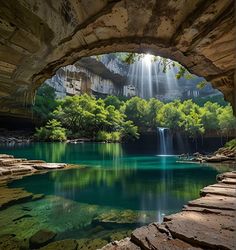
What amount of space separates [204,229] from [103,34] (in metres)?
2.99

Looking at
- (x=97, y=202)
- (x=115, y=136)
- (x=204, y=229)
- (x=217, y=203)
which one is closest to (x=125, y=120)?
(x=115, y=136)

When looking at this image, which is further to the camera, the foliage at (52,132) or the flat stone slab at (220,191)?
the foliage at (52,132)

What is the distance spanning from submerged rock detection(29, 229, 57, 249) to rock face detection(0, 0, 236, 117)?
8.21ft

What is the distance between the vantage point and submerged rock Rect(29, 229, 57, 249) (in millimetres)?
4527

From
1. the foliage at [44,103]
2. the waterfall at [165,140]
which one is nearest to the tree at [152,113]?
the waterfall at [165,140]

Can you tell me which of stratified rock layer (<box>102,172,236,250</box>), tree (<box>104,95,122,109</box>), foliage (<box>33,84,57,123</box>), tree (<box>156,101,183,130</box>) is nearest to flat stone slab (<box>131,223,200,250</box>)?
stratified rock layer (<box>102,172,236,250</box>)

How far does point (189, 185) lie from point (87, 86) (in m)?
40.9

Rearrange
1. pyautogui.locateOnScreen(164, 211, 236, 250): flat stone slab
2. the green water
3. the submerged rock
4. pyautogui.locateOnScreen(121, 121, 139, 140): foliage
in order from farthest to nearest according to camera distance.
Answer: pyautogui.locateOnScreen(121, 121, 139, 140): foliage → the green water → the submerged rock → pyautogui.locateOnScreen(164, 211, 236, 250): flat stone slab

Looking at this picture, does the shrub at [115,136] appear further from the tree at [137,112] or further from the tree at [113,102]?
the tree at [113,102]

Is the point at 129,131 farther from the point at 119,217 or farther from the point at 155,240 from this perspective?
the point at 155,240

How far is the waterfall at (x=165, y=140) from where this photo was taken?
103ft

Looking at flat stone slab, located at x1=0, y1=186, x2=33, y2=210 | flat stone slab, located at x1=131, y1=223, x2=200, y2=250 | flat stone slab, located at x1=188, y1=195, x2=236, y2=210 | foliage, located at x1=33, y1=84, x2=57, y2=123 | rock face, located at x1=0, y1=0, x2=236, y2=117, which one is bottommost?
flat stone slab, located at x1=0, y1=186, x2=33, y2=210

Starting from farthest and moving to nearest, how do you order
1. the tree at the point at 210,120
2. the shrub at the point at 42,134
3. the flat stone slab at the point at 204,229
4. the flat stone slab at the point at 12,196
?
1. the shrub at the point at 42,134
2. the tree at the point at 210,120
3. the flat stone slab at the point at 12,196
4. the flat stone slab at the point at 204,229

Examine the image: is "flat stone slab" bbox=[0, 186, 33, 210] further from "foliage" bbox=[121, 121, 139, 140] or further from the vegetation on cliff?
"foliage" bbox=[121, 121, 139, 140]
